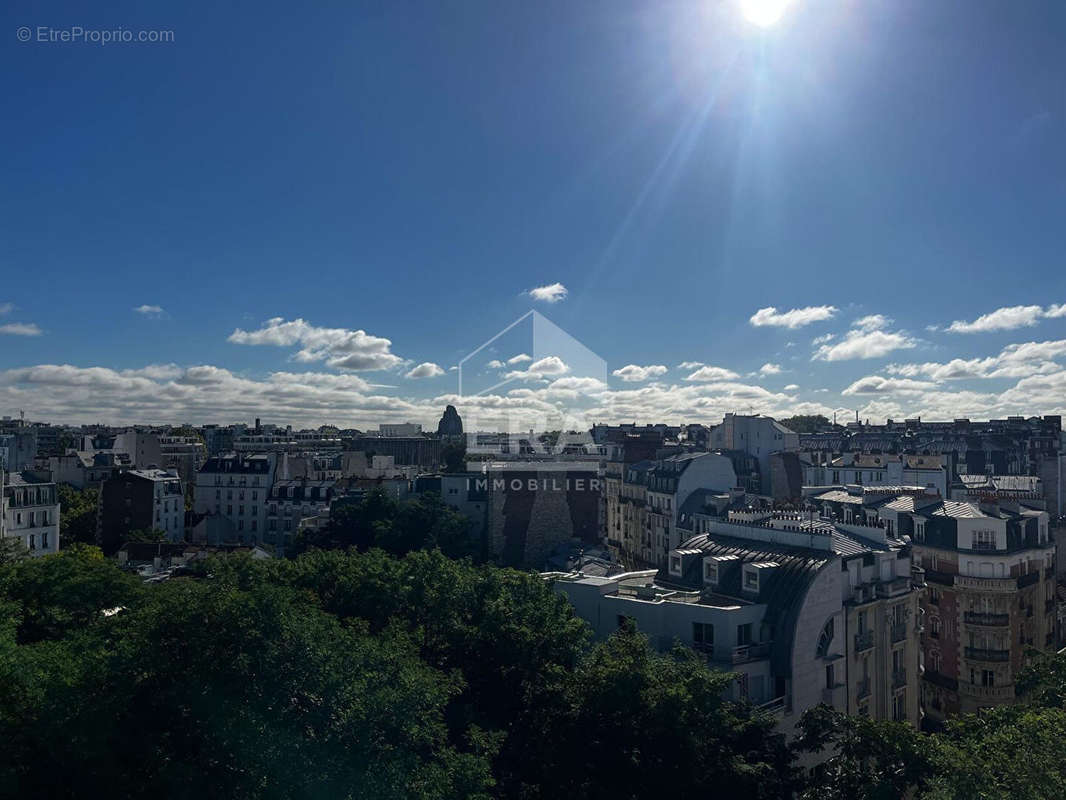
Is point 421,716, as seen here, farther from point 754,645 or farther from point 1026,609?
point 1026,609

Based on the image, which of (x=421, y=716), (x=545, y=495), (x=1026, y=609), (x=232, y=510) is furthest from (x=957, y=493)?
(x=232, y=510)

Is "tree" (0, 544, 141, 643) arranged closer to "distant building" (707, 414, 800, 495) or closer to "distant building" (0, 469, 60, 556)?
"distant building" (0, 469, 60, 556)

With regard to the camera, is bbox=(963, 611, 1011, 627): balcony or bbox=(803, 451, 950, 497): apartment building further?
bbox=(803, 451, 950, 497): apartment building

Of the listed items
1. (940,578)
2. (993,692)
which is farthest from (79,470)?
(993,692)

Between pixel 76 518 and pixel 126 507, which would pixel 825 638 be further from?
pixel 76 518

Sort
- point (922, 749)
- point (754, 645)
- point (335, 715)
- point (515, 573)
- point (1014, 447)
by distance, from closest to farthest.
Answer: point (335, 715) → point (922, 749) → point (754, 645) → point (515, 573) → point (1014, 447)

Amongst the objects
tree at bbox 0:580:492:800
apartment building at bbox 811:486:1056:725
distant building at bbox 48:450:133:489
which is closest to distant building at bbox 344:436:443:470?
distant building at bbox 48:450:133:489
